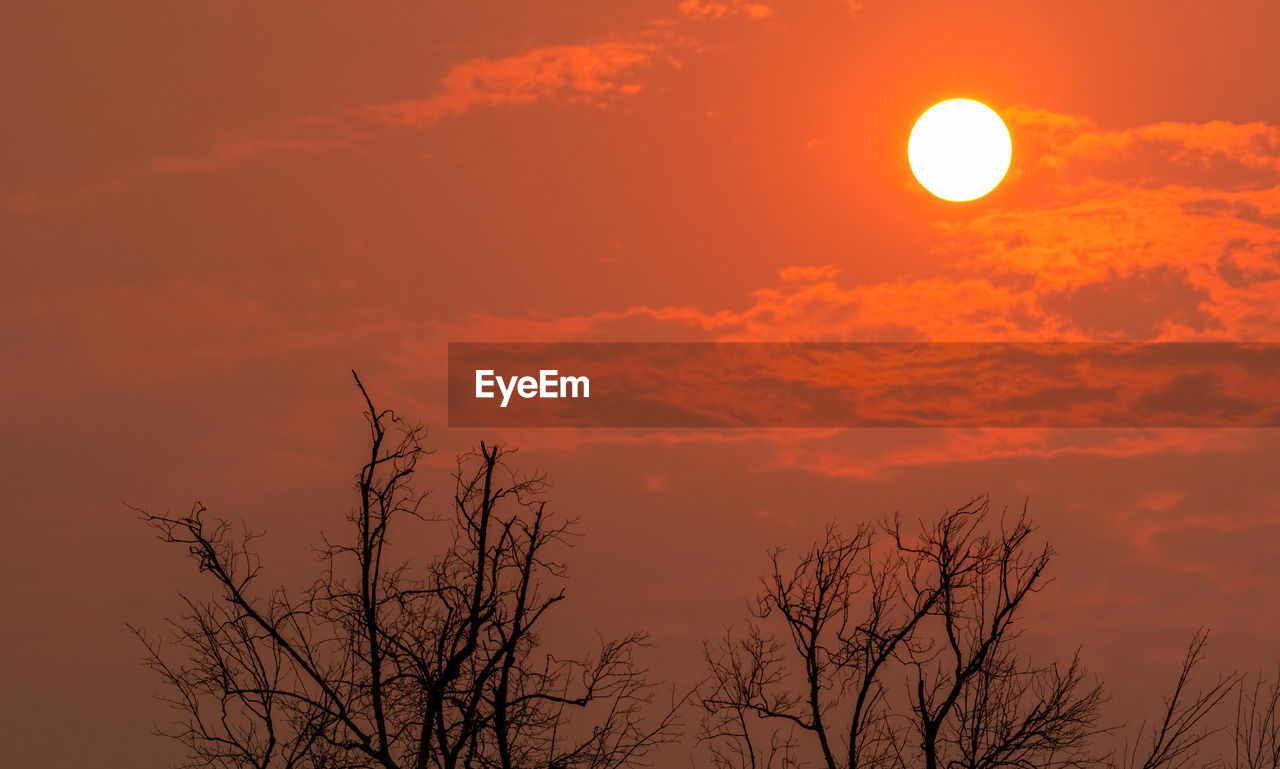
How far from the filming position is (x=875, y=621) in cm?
1939

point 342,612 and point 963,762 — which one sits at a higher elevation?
point 342,612

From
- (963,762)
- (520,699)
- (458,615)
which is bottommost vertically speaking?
(963,762)

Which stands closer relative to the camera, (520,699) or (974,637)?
(520,699)

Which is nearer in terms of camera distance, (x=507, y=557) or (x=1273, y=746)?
(x=507, y=557)

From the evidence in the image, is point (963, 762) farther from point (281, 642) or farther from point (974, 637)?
point (281, 642)

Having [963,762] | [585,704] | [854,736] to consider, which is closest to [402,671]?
[585,704]

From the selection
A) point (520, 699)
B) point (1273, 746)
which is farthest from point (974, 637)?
point (520, 699)

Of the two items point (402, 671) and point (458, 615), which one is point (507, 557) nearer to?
point (458, 615)

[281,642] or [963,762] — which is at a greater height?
[281,642]

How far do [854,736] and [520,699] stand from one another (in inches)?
203

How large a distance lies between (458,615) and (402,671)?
103 centimetres

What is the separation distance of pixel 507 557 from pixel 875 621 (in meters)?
5.97

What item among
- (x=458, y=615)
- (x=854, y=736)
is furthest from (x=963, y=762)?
(x=458, y=615)

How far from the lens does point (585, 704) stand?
17.3m
